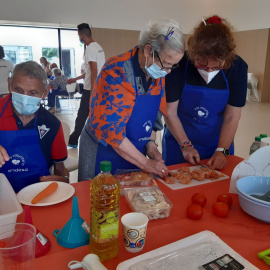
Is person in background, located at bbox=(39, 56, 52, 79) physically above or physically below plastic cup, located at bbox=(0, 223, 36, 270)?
above

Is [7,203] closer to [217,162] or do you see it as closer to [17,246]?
[17,246]

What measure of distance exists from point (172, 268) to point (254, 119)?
6799mm

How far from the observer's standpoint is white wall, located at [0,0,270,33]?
26.6 ft

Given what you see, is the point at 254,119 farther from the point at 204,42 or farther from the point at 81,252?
the point at 81,252

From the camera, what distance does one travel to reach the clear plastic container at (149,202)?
3.67ft

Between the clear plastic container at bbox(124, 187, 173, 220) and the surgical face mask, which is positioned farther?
the surgical face mask

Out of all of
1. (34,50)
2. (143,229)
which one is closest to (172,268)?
(143,229)

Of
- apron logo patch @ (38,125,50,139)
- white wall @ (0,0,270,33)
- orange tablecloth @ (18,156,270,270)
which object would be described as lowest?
orange tablecloth @ (18,156,270,270)

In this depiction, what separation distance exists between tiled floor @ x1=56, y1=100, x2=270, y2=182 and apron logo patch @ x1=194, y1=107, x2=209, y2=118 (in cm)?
194

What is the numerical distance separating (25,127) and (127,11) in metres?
8.60

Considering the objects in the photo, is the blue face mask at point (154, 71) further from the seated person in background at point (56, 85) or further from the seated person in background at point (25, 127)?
the seated person in background at point (56, 85)

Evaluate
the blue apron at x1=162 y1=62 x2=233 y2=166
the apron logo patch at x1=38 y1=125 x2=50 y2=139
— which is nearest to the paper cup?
the blue apron at x1=162 y1=62 x2=233 y2=166

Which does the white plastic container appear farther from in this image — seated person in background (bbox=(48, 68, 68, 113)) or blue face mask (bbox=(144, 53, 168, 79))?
seated person in background (bbox=(48, 68, 68, 113))

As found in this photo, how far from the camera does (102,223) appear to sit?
82 centimetres
